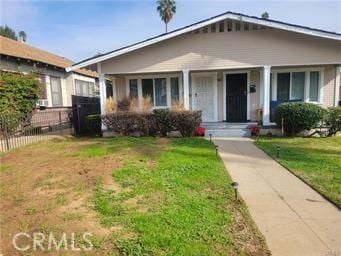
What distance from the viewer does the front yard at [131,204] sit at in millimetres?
3047

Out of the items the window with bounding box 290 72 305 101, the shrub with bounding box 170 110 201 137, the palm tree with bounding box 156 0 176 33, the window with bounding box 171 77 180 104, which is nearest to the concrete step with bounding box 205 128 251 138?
the shrub with bounding box 170 110 201 137

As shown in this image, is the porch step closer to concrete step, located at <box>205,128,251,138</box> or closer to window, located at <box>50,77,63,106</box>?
concrete step, located at <box>205,128,251,138</box>

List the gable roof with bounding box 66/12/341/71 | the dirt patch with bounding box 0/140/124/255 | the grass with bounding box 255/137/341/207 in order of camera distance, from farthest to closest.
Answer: the gable roof with bounding box 66/12/341/71
the grass with bounding box 255/137/341/207
the dirt patch with bounding box 0/140/124/255

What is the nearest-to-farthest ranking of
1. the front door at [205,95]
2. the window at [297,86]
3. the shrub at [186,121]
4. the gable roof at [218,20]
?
the gable roof at [218,20] → the shrub at [186,121] → the window at [297,86] → the front door at [205,95]

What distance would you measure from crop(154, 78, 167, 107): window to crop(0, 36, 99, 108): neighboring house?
561 cm

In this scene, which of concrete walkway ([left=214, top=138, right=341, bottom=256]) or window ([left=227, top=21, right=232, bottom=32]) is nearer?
concrete walkway ([left=214, top=138, right=341, bottom=256])

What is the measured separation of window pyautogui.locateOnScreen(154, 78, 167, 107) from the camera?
42.2 ft

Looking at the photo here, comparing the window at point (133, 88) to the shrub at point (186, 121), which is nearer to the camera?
the shrub at point (186, 121)

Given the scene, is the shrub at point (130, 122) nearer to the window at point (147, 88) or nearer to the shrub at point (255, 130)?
the window at point (147, 88)

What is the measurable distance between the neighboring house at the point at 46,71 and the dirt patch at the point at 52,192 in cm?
752

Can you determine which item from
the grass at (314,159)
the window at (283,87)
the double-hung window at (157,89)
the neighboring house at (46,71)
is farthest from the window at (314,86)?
the neighboring house at (46,71)

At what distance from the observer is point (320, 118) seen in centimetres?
993

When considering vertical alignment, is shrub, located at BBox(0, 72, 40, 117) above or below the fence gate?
above

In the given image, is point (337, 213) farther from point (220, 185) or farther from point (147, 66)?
point (147, 66)
